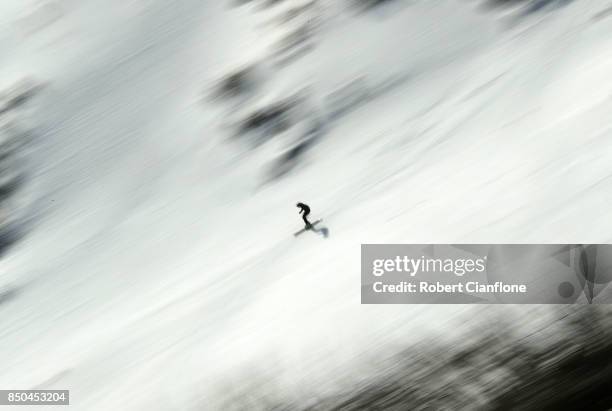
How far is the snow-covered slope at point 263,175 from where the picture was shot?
295 inches

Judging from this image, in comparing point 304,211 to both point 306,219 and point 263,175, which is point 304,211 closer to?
point 306,219

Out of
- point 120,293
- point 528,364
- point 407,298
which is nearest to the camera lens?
point 528,364

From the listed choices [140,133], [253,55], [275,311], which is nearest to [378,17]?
[253,55]

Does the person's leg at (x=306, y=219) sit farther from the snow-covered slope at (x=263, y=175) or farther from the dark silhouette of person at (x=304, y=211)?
the snow-covered slope at (x=263, y=175)

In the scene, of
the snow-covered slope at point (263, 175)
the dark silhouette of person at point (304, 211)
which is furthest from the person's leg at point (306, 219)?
the snow-covered slope at point (263, 175)

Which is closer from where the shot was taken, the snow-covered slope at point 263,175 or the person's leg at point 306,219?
the snow-covered slope at point 263,175

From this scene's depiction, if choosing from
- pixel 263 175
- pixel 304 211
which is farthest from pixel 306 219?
pixel 263 175

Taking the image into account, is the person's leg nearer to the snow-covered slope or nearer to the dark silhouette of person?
the dark silhouette of person

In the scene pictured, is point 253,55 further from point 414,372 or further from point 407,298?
point 414,372

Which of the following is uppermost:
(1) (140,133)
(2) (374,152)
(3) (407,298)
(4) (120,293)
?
(1) (140,133)

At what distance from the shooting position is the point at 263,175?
8.11m

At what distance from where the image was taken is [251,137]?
8.21 m

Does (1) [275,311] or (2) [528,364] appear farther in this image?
(1) [275,311]

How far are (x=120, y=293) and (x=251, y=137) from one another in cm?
241
